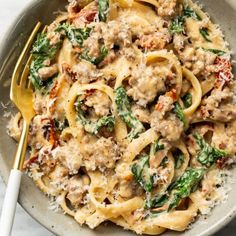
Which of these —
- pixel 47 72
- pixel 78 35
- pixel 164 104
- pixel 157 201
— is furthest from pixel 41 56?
pixel 157 201

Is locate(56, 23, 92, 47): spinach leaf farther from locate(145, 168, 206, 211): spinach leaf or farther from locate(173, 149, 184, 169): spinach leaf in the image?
locate(145, 168, 206, 211): spinach leaf

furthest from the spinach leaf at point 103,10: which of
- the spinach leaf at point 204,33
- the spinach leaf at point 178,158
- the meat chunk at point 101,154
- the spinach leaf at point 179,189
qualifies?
the spinach leaf at point 179,189

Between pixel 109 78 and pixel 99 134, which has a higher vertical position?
pixel 109 78

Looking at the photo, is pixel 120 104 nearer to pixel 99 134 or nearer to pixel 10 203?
pixel 99 134

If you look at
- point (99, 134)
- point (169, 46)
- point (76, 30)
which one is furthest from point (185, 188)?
point (76, 30)

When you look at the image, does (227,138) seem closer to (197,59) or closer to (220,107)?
(220,107)
